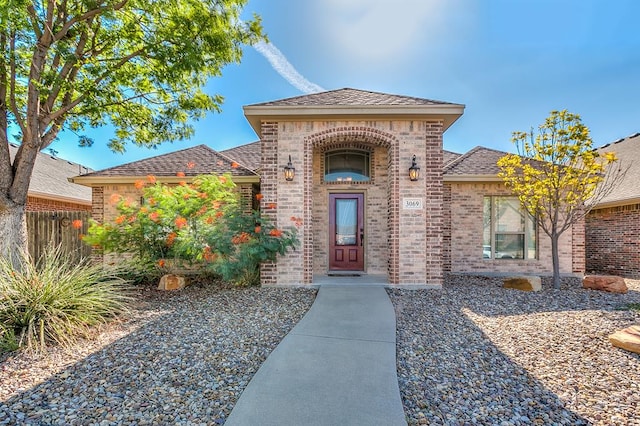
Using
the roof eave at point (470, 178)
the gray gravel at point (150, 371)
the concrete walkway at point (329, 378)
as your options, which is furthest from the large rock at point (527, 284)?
the gray gravel at point (150, 371)

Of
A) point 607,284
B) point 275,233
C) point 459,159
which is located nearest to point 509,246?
point 607,284

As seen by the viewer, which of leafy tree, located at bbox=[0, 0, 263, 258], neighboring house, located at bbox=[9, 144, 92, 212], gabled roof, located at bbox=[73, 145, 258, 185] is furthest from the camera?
neighboring house, located at bbox=[9, 144, 92, 212]

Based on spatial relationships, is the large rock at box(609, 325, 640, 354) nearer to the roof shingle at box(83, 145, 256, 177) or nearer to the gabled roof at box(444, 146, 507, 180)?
the gabled roof at box(444, 146, 507, 180)

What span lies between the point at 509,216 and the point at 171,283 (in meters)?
9.40

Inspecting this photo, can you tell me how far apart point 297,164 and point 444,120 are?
3.52m

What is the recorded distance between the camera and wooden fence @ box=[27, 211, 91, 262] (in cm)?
880

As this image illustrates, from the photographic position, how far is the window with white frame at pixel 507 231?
882 centimetres

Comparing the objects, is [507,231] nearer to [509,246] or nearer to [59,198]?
[509,246]

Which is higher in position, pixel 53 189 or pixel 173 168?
pixel 173 168

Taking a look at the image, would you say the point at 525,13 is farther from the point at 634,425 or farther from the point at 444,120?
the point at 634,425

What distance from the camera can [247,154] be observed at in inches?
434

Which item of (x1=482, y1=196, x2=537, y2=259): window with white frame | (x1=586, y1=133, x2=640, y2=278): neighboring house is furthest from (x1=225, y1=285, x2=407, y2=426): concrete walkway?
(x1=586, y1=133, x2=640, y2=278): neighboring house

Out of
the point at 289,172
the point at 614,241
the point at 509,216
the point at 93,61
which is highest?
the point at 93,61

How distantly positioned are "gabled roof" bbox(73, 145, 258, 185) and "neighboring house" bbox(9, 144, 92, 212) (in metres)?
2.91
